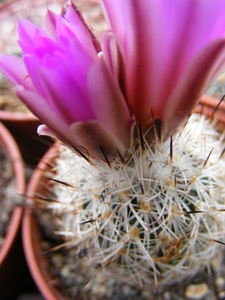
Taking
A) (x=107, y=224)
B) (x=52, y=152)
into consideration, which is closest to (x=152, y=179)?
(x=107, y=224)

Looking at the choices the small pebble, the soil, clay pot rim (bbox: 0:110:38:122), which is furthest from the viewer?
clay pot rim (bbox: 0:110:38:122)

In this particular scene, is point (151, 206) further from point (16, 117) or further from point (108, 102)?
point (16, 117)

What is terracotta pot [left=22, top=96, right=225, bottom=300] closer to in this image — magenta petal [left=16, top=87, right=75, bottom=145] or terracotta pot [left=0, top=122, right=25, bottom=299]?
terracotta pot [left=0, top=122, right=25, bottom=299]

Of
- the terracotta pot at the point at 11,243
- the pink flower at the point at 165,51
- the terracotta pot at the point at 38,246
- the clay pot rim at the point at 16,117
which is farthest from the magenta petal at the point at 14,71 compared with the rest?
the clay pot rim at the point at 16,117

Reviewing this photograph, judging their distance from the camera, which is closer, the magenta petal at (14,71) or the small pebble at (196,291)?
the magenta petal at (14,71)

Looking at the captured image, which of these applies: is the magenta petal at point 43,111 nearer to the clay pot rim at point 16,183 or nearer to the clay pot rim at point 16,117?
the clay pot rim at point 16,183

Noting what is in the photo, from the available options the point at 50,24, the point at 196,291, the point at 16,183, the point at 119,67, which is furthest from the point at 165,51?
the point at 16,183

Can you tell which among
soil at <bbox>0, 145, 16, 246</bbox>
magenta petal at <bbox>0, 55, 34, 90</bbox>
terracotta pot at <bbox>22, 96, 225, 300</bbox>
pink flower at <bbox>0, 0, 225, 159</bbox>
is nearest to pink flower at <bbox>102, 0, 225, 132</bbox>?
pink flower at <bbox>0, 0, 225, 159</bbox>
